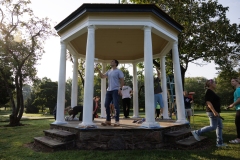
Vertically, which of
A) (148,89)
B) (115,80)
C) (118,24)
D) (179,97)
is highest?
(118,24)

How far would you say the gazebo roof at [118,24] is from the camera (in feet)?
19.2

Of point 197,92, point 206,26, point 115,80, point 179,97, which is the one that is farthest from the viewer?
point 197,92

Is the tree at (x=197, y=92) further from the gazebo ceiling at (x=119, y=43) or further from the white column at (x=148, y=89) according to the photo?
the white column at (x=148, y=89)

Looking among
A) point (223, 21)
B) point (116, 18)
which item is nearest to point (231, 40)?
point (223, 21)

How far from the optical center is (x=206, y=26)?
424 inches

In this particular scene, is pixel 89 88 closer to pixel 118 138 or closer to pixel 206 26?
pixel 118 138

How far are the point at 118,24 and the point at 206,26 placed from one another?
7.34 metres

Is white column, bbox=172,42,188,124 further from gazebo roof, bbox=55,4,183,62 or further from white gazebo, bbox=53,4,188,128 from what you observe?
gazebo roof, bbox=55,4,183,62

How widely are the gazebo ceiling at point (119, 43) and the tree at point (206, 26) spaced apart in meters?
3.33

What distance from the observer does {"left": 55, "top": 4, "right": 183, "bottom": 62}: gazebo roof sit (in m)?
5.86

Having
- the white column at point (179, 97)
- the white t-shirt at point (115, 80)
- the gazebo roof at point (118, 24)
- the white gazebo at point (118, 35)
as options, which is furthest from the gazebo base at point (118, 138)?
the gazebo roof at point (118, 24)

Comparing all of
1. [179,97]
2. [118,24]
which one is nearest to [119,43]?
[118,24]

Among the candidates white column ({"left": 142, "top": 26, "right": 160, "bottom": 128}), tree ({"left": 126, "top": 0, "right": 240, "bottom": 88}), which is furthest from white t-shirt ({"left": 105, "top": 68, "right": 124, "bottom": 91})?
tree ({"left": 126, "top": 0, "right": 240, "bottom": 88})

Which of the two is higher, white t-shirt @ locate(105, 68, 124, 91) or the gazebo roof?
the gazebo roof
